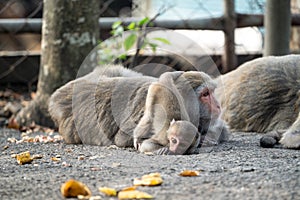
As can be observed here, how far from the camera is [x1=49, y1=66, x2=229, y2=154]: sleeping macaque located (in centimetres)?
323

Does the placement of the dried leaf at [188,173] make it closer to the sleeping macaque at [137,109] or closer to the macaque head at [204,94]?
the sleeping macaque at [137,109]

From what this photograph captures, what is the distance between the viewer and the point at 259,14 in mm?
6363

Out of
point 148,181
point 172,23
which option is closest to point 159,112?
point 148,181

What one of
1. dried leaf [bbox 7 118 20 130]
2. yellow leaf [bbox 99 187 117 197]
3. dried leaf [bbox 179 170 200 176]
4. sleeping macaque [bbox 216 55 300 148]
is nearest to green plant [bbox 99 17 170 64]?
dried leaf [bbox 7 118 20 130]

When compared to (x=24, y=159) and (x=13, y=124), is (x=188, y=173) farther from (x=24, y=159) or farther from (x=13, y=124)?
(x=13, y=124)

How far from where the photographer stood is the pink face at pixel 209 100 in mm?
3367

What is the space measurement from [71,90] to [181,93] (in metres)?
1.06

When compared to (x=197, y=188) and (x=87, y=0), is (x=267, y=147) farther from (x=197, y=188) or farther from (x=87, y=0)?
(x=87, y=0)

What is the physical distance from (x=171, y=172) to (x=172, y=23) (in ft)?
12.2

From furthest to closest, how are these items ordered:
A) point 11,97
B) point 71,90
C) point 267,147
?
point 11,97
point 71,90
point 267,147

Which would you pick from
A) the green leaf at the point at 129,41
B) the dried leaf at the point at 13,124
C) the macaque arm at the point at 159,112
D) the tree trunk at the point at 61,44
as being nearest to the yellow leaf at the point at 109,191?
the macaque arm at the point at 159,112

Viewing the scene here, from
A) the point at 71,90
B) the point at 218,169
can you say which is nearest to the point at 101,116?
the point at 71,90

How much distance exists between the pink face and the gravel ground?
0.73 feet

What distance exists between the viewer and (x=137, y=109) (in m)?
3.63
